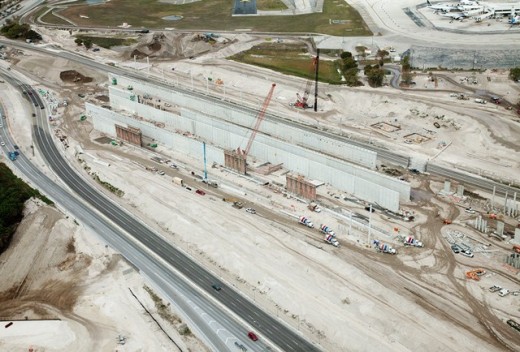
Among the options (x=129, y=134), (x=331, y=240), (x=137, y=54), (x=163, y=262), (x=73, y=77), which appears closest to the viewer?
(x=163, y=262)

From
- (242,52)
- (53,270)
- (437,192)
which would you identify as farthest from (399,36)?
(53,270)

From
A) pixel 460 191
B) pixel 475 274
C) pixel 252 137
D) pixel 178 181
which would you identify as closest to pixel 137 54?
pixel 252 137

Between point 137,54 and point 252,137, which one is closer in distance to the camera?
point 252,137

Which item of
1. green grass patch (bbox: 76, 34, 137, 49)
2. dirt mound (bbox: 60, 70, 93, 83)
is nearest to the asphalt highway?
dirt mound (bbox: 60, 70, 93, 83)

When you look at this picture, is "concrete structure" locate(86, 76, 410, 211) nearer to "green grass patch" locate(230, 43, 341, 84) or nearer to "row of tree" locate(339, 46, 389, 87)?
"green grass patch" locate(230, 43, 341, 84)

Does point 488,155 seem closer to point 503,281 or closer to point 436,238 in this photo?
point 436,238

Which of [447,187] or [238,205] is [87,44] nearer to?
[238,205]
